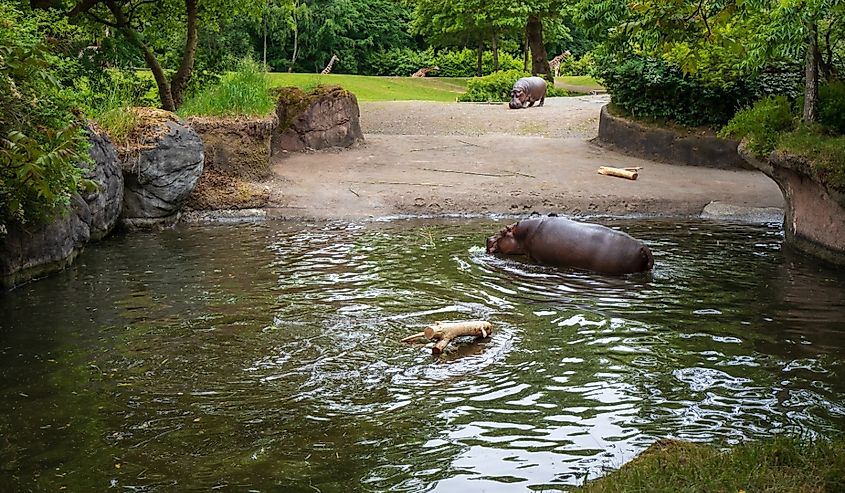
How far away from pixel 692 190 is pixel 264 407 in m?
10.8

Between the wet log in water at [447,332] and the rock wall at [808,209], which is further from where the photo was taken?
the rock wall at [808,209]

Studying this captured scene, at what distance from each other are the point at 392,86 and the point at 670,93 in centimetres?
1644

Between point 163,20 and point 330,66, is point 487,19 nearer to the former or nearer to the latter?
point 330,66

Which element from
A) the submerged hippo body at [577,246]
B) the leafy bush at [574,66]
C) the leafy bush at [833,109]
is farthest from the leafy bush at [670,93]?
the leafy bush at [574,66]

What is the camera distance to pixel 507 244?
1164cm

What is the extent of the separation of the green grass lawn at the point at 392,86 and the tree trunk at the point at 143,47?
1066 centimetres

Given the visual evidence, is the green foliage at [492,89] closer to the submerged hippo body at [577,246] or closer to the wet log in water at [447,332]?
the submerged hippo body at [577,246]

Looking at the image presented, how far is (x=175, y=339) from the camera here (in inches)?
326

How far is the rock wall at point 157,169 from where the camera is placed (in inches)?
537

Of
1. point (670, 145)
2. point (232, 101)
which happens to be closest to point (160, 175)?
point (232, 101)

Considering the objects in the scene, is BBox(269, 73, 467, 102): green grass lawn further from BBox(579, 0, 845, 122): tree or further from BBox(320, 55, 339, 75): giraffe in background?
BBox(579, 0, 845, 122): tree

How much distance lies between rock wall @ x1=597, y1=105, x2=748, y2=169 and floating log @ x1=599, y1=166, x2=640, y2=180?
5.37 feet

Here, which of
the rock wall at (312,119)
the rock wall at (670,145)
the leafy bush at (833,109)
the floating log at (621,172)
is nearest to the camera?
the leafy bush at (833,109)

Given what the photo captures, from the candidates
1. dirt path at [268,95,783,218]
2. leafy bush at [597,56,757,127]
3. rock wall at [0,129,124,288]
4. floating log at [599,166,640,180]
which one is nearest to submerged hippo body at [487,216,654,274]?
dirt path at [268,95,783,218]
